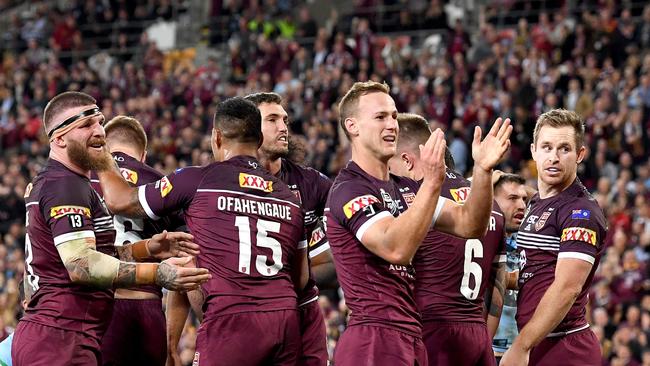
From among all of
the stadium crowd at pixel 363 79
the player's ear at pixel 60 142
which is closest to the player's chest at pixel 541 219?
the player's ear at pixel 60 142

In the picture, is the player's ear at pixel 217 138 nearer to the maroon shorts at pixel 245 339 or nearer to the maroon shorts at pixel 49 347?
the maroon shorts at pixel 245 339

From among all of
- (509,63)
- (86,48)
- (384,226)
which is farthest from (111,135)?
(86,48)

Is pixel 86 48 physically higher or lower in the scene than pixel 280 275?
lower

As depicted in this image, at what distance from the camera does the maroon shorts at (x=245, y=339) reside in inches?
297

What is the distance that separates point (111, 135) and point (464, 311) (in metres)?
3.25

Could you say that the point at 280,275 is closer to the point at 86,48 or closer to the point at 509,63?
the point at 509,63

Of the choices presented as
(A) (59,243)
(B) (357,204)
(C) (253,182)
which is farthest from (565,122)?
(A) (59,243)

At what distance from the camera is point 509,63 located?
21797mm

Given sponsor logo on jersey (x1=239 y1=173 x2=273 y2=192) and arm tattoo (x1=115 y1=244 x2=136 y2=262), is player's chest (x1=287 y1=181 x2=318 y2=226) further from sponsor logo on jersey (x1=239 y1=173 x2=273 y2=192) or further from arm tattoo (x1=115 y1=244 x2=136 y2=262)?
arm tattoo (x1=115 y1=244 x2=136 y2=262)

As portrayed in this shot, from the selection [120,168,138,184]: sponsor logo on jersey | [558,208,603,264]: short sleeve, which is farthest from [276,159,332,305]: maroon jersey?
[558,208,603,264]: short sleeve

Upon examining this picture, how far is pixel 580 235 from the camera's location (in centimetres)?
772

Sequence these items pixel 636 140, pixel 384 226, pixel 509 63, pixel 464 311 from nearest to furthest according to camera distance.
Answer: pixel 384 226
pixel 464 311
pixel 636 140
pixel 509 63

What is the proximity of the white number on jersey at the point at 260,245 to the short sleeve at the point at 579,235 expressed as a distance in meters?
1.92

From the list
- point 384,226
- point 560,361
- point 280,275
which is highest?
point 384,226
